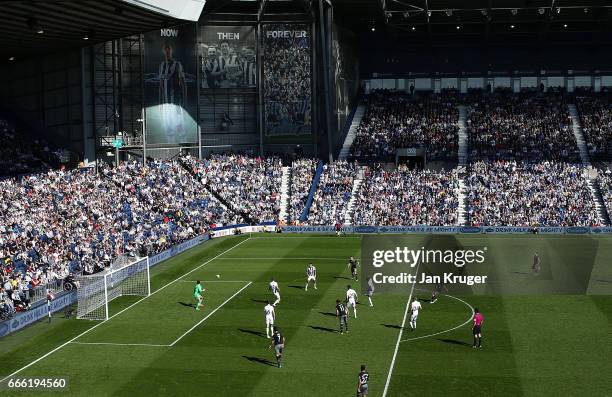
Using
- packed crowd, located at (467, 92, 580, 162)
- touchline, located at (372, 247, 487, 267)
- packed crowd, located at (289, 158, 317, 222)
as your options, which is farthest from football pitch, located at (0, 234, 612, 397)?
packed crowd, located at (467, 92, 580, 162)

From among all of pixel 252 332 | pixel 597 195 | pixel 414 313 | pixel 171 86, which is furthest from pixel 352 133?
pixel 252 332

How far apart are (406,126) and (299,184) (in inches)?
654

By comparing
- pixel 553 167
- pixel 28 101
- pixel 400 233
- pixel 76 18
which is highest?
pixel 76 18

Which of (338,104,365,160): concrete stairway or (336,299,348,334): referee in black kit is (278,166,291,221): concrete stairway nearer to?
(338,104,365,160): concrete stairway

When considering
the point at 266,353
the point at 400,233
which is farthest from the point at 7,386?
the point at 400,233

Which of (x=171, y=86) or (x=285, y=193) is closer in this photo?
(x=285, y=193)

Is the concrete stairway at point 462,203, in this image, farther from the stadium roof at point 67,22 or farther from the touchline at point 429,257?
the stadium roof at point 67,22

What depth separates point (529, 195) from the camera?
246ft

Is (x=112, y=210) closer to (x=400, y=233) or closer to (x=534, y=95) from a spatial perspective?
(x=400, y=233)

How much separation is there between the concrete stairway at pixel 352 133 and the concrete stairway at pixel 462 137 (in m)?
11.3

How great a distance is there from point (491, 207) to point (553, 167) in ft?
32.8

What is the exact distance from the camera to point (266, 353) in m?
32.8

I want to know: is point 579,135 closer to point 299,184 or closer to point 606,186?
point 606,186

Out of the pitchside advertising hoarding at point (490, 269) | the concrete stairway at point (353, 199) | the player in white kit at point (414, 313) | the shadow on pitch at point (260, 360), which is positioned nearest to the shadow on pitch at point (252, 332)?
the shadow on pitch at point (260, 360)
